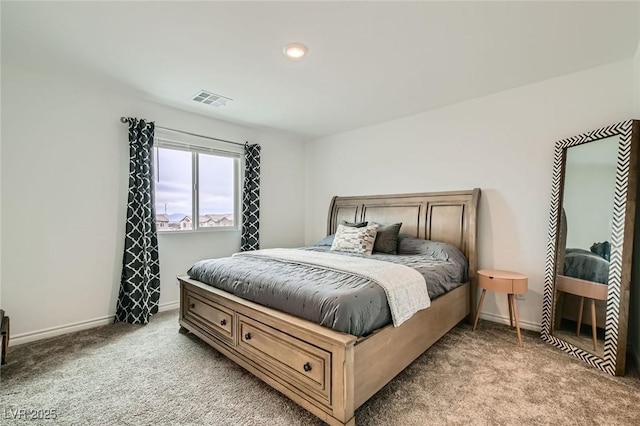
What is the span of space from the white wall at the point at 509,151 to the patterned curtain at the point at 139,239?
2978 millimetres

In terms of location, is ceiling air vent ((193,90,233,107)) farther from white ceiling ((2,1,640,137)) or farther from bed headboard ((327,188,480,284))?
bed headboard ((327,188,480,284))

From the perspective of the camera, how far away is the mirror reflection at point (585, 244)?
7.36ft

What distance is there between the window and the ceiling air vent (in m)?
0.58

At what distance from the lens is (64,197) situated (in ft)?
9.14

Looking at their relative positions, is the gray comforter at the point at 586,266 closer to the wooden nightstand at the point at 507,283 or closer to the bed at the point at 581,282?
the bed at the point at 581,282

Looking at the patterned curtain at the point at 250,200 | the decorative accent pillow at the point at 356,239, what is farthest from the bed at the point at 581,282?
the patterned curtain at the point at 250,200

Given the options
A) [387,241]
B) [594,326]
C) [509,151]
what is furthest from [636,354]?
[387,241]

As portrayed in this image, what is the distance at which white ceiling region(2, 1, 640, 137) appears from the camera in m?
1.84

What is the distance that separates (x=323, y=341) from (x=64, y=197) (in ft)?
9.54

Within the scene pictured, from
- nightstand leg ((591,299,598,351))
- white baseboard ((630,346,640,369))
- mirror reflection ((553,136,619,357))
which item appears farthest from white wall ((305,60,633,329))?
white baseboard ((630,346,640,369))

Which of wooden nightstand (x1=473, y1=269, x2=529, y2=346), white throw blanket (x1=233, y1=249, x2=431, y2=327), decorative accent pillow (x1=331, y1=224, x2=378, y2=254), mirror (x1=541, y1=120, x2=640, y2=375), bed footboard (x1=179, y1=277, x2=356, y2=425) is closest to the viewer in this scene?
bed footboard (x1=179, y1=277, x2=356, y2=425)

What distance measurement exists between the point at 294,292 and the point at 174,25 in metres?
1.98

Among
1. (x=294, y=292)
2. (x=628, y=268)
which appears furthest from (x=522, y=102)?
(x=294, y=292)

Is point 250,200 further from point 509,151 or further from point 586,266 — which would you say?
point 586,266
